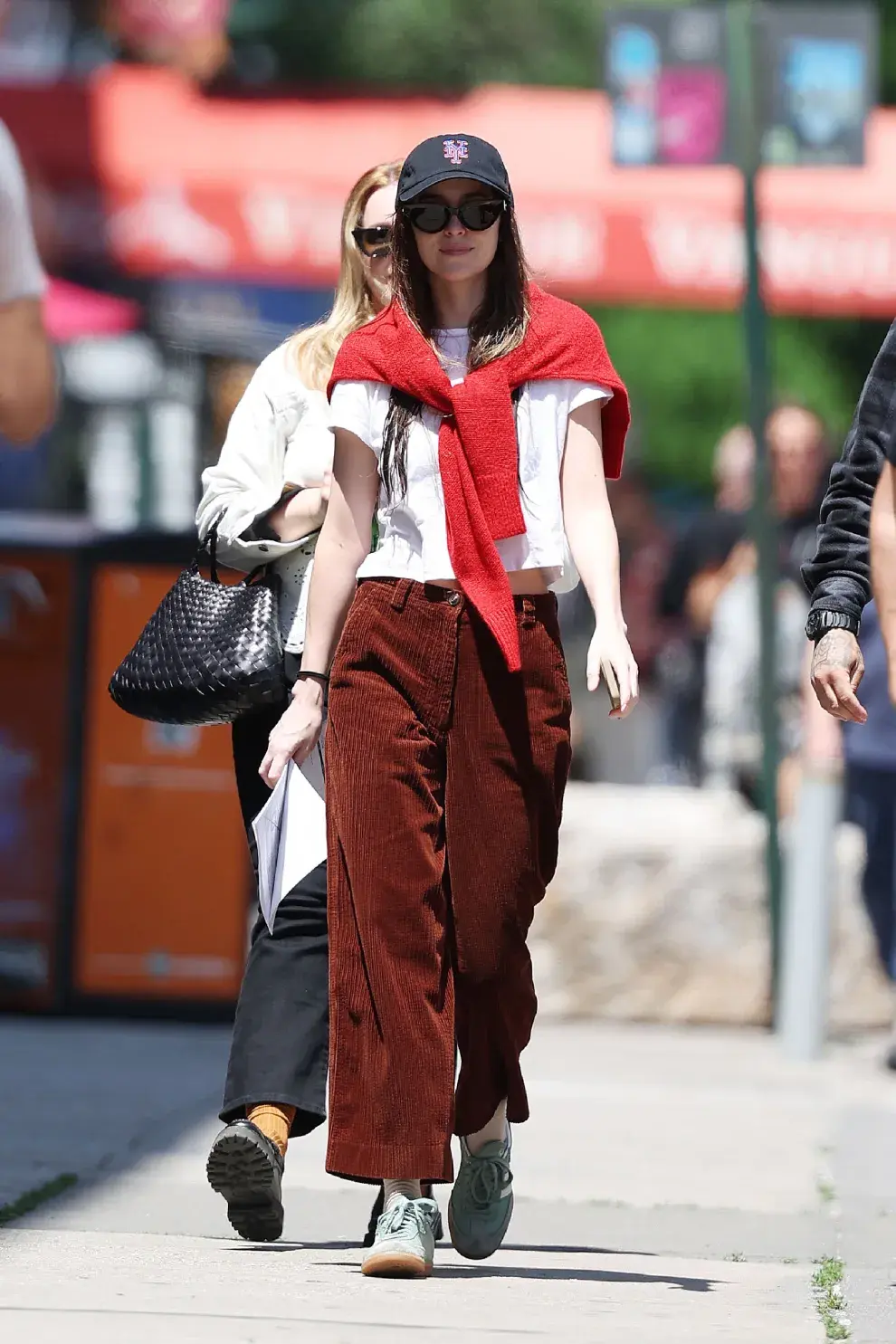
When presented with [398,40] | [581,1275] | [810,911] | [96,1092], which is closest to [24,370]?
[581,1275]

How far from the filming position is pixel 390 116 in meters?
12.5

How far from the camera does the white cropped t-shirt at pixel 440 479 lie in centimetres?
407

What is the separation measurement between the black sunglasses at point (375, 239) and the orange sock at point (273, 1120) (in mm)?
1453

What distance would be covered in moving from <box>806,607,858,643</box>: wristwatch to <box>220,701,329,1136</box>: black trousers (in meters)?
0.91

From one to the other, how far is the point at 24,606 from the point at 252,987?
4.01 m

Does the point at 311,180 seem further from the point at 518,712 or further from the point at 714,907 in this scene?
the point at 518,712

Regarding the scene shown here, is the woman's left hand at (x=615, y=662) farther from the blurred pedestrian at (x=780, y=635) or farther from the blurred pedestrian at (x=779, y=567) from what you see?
the blurred pedestrian at (x=780, y=635)

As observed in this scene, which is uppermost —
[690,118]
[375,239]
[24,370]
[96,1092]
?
[690,118]

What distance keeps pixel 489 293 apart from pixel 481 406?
24 centimetres

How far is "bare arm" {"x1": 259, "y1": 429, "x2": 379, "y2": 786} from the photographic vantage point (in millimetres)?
4125

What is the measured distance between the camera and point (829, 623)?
13.5 ft

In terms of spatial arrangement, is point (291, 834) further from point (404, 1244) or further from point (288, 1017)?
point (404, 1244)

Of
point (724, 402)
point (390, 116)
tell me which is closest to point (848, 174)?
point (390, 116)

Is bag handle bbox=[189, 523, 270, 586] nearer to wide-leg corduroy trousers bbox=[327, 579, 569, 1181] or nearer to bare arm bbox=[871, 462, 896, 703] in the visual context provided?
wide-leg corduroy trousers bbox=[327, 579, 569, 1181]
